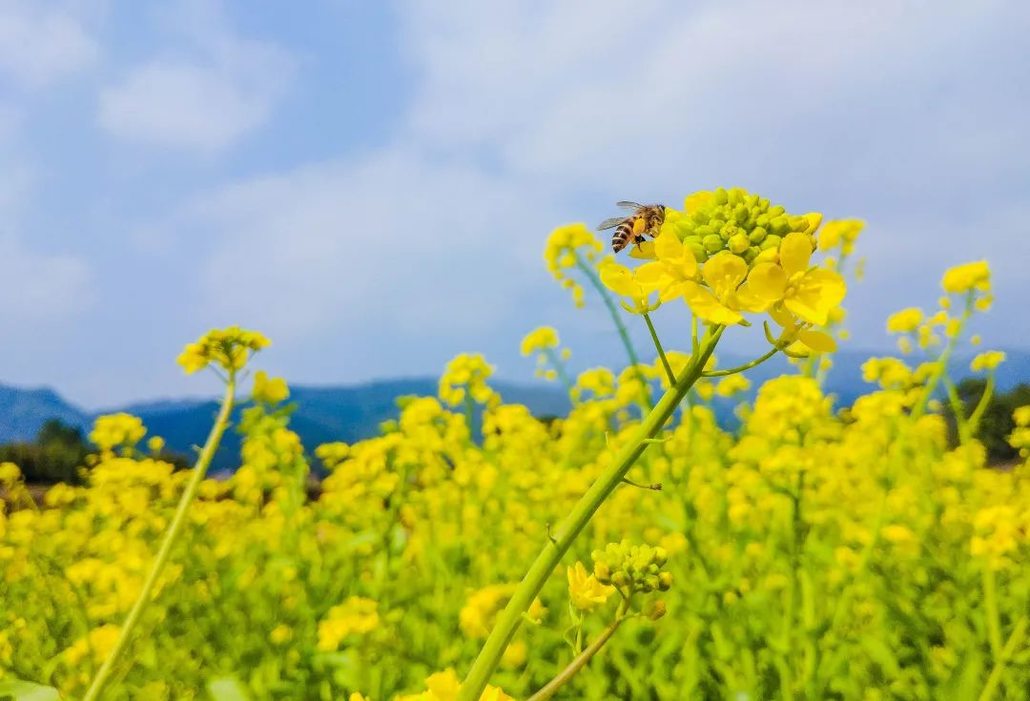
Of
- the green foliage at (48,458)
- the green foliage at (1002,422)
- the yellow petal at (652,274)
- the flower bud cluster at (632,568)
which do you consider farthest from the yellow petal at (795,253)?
the green foliage at (48,458)

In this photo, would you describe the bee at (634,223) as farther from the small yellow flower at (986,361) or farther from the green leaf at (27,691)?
the small yellow flower at (986,361)

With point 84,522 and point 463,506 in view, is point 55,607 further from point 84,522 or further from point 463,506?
point 463,506

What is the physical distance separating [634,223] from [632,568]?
86 cm

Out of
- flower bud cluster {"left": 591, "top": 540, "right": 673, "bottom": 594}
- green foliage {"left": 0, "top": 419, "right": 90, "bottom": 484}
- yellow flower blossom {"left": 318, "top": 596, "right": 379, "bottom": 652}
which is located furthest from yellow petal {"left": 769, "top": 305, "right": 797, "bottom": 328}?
green foliage {"left": 0, "top": 419, "right": 90, "bottom": 484}

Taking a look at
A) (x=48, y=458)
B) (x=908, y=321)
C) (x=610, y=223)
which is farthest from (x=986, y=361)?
(x=48, y=458)

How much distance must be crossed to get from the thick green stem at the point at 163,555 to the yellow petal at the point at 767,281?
1.08 metres

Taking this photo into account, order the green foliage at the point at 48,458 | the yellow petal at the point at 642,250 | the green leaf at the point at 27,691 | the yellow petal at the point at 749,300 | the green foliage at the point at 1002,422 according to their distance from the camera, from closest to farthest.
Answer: the yellow petal at the point at 749,300
the yellow petal at the point at 642,250
the green leaf at the point at 27,691
the green foliage at the point at 1002,422
the green foliage at the point at 48,458

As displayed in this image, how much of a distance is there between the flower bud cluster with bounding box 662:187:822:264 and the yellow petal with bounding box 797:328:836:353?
0.09 m

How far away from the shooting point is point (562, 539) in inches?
28.9

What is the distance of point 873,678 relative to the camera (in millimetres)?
2562

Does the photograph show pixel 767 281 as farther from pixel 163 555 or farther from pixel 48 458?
pixel 48 458

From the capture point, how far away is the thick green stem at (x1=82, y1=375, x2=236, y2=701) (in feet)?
4.40

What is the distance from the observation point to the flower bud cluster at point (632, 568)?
3.44 ft

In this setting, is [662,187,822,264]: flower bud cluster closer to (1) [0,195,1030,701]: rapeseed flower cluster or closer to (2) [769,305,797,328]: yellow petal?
(2) [769,305,797,328]: yellow petal
